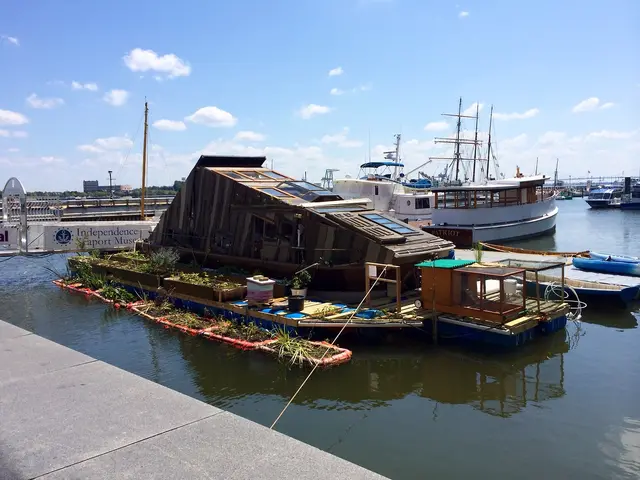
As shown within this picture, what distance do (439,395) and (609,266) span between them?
37.2 ft

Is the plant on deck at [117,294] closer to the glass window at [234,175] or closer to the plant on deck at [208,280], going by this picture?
the plant on deck at [208,280]

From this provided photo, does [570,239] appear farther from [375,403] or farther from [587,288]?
[375,403]

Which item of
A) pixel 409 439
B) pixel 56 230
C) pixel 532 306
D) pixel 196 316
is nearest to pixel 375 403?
pixel 409 439

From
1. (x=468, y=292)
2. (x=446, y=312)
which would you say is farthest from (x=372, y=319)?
(x=468, y=292)

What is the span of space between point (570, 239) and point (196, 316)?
1523 inches

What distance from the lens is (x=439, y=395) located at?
10.6 m

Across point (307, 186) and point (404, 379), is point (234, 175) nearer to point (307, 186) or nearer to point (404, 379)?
point (307, 186)

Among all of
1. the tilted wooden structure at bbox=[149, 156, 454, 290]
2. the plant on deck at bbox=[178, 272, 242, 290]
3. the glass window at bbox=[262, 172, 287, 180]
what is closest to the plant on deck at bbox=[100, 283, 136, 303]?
the plant on deck at bbox=[178, 272, 242, 290]

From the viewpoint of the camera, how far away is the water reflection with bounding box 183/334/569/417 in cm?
1029

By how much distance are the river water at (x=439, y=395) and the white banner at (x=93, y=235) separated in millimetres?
7777

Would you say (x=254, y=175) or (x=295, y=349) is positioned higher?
(x=254, y=175)

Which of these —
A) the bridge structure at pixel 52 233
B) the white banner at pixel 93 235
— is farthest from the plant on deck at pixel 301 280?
the white banner at pixel 93 235

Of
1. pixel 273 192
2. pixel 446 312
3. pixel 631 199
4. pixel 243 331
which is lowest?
pixel 243 331

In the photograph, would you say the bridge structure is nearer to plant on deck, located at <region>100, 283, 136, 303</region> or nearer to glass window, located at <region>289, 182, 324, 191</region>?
plant on deck, located at <region>100, 283, 136, 303</region>
